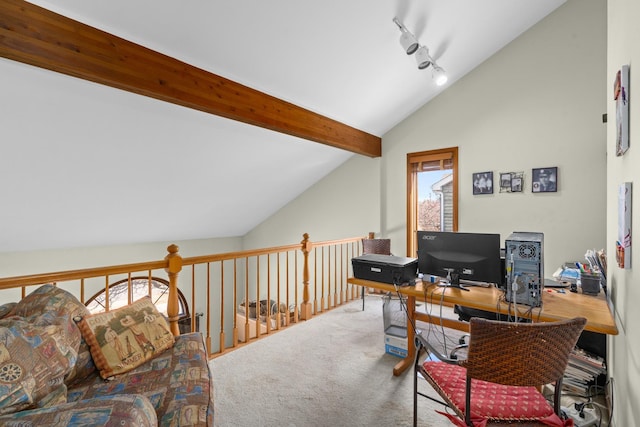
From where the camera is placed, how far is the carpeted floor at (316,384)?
1.93 metres

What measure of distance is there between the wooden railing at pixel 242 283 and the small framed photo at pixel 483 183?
1.80 m

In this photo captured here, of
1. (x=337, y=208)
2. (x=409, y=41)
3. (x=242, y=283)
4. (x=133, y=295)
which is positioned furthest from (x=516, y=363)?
(x=242, y=283)

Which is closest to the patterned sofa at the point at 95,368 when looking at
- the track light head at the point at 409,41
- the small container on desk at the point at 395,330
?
the small container on desk at the point at 395,330

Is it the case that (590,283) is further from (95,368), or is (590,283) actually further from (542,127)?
(95,368)

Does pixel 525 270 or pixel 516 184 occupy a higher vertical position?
pixel 516 184

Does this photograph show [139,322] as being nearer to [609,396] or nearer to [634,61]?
[634,61]

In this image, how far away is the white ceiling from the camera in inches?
83.4

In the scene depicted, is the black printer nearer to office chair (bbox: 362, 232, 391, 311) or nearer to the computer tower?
the computer tower

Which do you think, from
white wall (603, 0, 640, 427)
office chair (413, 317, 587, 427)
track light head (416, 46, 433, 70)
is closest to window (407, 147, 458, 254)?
track light head (416, 46, 433, 70)

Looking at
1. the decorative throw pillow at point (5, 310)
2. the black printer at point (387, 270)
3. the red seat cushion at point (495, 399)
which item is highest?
the black printer at point (387, 270)

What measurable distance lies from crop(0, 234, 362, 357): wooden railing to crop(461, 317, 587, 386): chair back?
188 cm

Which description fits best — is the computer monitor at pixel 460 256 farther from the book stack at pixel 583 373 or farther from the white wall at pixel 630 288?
the book stack at pixel 583 373

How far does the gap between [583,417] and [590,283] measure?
807 millimetres

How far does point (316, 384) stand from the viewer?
229cm
